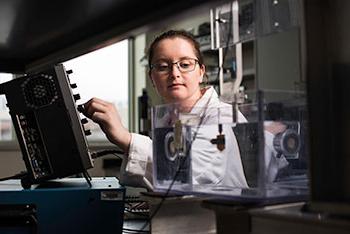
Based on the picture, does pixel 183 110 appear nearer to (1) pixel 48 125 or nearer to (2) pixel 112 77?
(1) pixel 48 125

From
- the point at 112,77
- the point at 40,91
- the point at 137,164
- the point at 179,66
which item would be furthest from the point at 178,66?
the point at 112,77

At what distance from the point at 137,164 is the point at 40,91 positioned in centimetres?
30

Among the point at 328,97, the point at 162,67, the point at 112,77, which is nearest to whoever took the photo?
the point at 328,97

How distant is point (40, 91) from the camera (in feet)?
3.40

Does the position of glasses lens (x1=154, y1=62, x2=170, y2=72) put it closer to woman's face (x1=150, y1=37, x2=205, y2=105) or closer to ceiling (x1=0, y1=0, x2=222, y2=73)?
woman's face (x1=150, y1=37, x2=205, y2=105)

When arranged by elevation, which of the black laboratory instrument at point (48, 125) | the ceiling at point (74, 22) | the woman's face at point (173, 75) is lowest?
the black laboratory instrument at point (48, 125)

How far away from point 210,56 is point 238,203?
9.02 ft

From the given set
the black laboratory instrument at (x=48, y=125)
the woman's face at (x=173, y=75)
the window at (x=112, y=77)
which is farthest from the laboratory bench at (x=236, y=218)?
the window at (x=112, y=77)

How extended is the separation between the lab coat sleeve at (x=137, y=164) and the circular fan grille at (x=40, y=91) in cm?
24

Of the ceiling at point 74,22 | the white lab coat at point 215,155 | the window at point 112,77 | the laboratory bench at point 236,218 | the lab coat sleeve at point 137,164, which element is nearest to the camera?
the laboratory bench at point 236,218

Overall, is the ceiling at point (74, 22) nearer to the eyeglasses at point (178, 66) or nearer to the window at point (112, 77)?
the eyeglasses at point (178, 66)

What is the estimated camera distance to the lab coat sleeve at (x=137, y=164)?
→ 1181mm

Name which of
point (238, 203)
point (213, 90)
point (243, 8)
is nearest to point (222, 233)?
point (238, 203)

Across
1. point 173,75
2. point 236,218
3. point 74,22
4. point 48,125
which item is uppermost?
point 74,22
